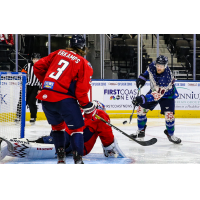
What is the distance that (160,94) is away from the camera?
3500mm

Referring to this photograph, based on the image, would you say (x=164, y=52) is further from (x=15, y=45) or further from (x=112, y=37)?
(x=15, y=45)

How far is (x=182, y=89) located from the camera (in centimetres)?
700

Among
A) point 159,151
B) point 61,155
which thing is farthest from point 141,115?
point 61,155

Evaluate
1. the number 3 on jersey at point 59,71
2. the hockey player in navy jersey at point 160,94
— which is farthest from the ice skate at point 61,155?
the hockey player in navy jersey at point 160,94

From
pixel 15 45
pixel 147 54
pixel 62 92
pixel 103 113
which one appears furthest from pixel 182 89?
pixel 62 92

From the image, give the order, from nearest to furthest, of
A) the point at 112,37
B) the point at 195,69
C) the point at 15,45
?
the point at 15,45
the point at 195,69
the point at 112,37

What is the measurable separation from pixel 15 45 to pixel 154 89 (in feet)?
13.2

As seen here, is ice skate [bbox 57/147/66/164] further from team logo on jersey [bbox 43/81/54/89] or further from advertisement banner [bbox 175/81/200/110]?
advertisement banner [bbox 175/81/200/110]

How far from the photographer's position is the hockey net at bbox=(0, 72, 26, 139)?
3301 millimetres

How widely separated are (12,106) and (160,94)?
1678 millimetres

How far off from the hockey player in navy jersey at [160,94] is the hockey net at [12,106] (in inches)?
45.2

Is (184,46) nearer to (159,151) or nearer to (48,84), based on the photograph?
(159,151)

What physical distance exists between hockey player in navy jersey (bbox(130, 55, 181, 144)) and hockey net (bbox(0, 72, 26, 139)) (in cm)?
115

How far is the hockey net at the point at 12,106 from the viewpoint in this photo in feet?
10.8
